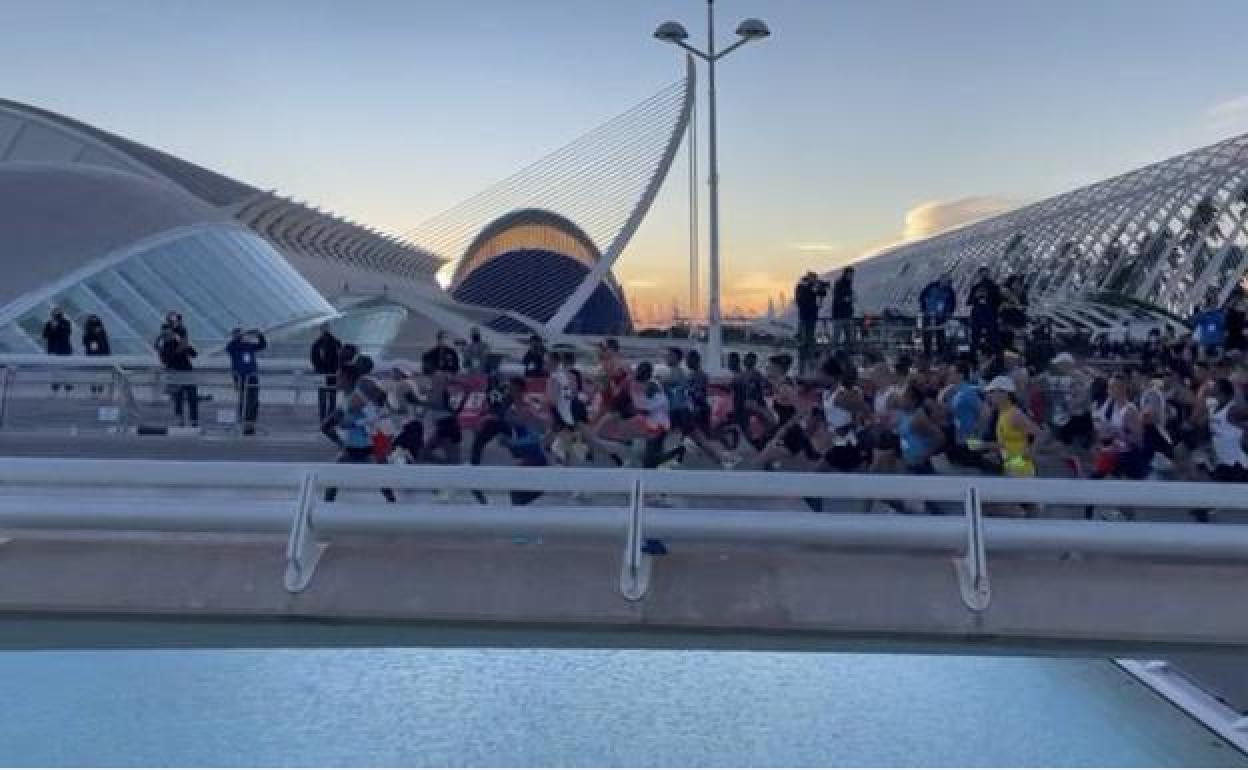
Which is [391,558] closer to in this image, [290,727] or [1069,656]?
[290,727]

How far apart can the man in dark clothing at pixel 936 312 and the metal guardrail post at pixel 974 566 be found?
14.9 meters

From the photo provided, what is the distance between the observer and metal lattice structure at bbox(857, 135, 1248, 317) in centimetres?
5366

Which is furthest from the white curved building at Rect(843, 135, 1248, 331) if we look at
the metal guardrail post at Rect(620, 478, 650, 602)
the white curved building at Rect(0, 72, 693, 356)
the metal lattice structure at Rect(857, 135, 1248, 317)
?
the metal guardrail post at Rect(620, 478, 650, 602)

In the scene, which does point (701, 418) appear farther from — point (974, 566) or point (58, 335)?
point (58, 335)

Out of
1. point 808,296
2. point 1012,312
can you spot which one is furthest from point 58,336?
point 1012,312

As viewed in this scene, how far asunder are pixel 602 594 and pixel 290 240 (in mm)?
65578

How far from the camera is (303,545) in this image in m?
7.19

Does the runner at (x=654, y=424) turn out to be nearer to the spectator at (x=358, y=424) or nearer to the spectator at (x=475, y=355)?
the spectator at (x=358, y=424)

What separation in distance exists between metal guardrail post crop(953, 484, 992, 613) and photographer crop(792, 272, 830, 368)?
44.6 feet

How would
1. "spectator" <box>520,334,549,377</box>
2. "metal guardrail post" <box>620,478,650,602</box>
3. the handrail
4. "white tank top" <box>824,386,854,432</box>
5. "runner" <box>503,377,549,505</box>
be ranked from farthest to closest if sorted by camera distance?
"spectator" <box>520,334,549,377</box> → "runner" <box>503,377,549,505</box> → "white tank top" <box>824,386,854,432</box> → the handrail → "metal guardrail post" <box>620,478,650,602</box>

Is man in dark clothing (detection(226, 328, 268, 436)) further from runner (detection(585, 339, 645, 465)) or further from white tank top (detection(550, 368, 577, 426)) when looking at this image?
runner (detection(585, 339, 645, 465))

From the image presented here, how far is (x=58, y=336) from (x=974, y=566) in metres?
17.0

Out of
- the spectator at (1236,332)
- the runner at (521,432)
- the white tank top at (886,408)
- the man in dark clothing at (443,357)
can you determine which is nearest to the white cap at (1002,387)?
the white tank top at (886,408)

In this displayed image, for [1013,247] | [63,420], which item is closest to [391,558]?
[63,420]
